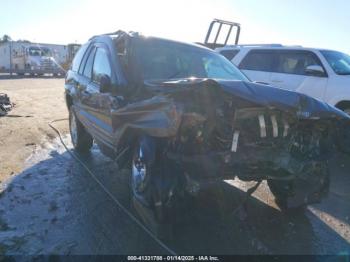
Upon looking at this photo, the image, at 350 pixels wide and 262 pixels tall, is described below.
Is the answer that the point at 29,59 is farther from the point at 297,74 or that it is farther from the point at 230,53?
the point at 297,74

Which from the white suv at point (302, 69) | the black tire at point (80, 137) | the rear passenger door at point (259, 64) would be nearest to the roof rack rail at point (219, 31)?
the white suv at point (302, 69)

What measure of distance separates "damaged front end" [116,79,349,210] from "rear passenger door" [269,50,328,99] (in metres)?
4.71

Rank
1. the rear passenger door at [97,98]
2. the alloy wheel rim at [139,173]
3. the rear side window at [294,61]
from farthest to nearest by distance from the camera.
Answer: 1. the rear side window at [294,61]
2. the rear passenger door at [97,98]
3. the alloy wheel rim at [139,173]

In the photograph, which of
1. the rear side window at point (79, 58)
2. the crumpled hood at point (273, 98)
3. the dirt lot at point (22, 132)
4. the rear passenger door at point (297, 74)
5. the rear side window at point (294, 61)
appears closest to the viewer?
the crumpled hood at point (273, 98)

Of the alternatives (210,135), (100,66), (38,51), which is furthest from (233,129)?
(38,51)

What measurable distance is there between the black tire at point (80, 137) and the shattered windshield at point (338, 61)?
5.37m

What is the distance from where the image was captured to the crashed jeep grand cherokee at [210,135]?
339 centimetres

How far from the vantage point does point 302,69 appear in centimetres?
863

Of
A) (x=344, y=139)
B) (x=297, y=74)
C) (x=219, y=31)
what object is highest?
(x=219, y=31)

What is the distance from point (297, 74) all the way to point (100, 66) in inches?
204

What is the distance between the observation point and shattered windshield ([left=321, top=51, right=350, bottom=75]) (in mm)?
8047

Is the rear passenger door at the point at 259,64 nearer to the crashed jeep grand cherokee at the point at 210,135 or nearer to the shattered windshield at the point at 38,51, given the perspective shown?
the crashed jeep grand cherokee at the point at 210,135

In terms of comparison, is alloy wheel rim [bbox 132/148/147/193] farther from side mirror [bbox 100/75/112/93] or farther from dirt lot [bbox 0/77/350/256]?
side mirror [bbox 100/75/112/93]

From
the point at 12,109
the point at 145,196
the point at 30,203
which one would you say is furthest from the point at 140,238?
the point at 12,109
